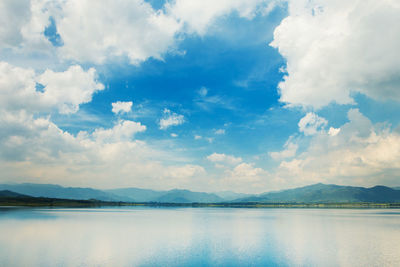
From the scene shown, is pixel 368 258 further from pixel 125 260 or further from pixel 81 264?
pixel 81 264

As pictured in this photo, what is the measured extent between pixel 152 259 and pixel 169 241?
57.1 ft

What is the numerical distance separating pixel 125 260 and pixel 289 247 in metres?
29.4

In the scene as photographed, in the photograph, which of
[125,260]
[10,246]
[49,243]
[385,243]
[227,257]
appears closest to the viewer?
[125,260]

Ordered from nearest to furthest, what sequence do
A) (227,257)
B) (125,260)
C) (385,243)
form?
(125,260) → (227,257) → (385,243)

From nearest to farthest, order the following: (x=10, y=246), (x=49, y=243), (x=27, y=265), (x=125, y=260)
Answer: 1. (x=27, y=265)
2. (x=125, y=260)
3. (x=10, y=246)
4. (x=49, y=243)

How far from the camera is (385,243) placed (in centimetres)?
5544

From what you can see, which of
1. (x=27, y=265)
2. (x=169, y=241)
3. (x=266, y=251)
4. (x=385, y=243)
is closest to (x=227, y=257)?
(x=266, y=251)

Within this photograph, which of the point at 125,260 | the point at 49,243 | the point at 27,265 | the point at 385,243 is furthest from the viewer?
the point at 385,243

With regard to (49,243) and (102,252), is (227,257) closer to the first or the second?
(102,252)

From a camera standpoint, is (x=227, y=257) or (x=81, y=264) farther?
(x=227, y=257)

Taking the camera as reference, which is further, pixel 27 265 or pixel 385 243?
pixel 385 243

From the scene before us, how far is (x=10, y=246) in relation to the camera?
45562 millimetres

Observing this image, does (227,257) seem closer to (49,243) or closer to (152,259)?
(152,259)

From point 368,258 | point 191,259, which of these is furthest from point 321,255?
point 191,259
